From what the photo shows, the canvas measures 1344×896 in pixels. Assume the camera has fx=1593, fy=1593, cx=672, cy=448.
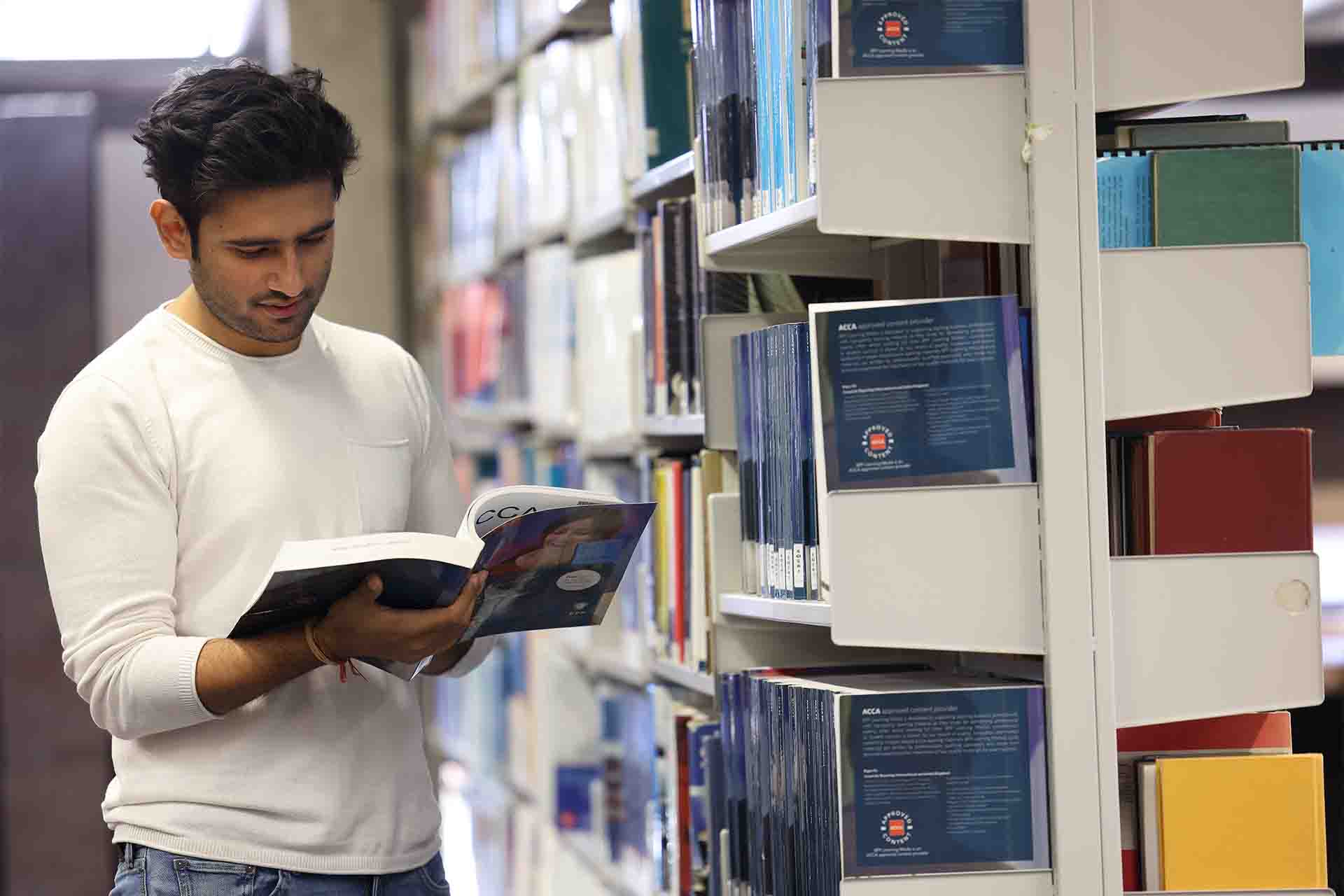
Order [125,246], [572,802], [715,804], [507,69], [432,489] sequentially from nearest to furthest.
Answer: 1. [432,489]
2. [715,804]
3. [572,802]
4. [507,69]
5. [125,246]

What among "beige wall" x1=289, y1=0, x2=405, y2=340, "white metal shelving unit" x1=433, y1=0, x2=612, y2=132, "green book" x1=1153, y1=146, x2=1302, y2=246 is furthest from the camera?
"beige wall" x1=289, y1=0, x2=405, y2=340

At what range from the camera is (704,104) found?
6.39ft

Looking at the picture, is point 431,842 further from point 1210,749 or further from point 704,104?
point 704,104

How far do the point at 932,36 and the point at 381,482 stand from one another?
2.32ft

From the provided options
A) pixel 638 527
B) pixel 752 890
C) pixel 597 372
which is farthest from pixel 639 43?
pixel 752 890

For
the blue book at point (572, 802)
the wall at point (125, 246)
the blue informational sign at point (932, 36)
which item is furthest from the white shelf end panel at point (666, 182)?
the wall at point (125, 246)

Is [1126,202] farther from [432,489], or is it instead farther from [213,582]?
[213,582]

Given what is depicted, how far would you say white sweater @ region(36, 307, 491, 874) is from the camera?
1.46 metres

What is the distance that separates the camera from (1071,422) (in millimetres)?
1439

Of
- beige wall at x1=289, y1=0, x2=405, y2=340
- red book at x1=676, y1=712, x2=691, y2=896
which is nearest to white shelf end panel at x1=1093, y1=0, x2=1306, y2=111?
red book at x1=676, y1=712, x2=691, y2=896

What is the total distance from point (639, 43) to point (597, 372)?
0.69 meters

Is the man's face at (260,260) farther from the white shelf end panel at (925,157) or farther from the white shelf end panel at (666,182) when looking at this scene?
the white shelf end panel at (666,182)

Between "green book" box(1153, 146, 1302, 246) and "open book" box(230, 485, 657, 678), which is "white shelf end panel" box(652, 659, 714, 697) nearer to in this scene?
"open book" box(230, 485, 657, 678)

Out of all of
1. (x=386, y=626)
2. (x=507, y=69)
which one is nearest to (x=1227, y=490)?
(x=386, y=626)
